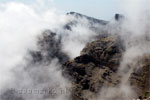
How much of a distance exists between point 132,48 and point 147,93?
4302 centimetres

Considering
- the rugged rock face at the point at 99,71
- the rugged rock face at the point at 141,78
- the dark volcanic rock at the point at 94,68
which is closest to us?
the rugged rock face at the point at 141,78

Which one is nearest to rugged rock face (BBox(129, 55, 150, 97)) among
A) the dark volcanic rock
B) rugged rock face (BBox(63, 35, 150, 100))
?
rugged rock face (BBox(63, 35, 150, 100))

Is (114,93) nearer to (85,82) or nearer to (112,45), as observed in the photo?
(85,82)

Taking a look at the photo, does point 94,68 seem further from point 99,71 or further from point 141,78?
point 141,78

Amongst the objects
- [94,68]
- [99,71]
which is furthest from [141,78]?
[94,68]

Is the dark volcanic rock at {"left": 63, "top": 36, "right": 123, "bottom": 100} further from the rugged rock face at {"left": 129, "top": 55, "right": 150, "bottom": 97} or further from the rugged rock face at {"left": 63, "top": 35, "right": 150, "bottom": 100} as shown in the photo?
the rugged rock face at {"left": 129, "top": 55, "right": 150, "bottom": 97}

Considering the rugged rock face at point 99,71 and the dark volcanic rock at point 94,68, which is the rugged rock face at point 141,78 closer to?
the rugged rock face at point 99,71

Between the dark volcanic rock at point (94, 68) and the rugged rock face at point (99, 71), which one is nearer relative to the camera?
the rugged rock face at point (99, 71)

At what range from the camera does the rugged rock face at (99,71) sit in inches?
6447

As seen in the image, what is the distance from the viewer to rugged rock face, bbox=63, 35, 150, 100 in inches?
6447

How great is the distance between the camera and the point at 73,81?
601 feet

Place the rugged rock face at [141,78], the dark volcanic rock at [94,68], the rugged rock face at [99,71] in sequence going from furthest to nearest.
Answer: the dark volcanic rock at [94,68], the rugged rock face at [99,71], the rugged rock face at [141,78]

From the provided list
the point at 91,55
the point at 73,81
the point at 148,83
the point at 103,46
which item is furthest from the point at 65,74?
the point at 148,83

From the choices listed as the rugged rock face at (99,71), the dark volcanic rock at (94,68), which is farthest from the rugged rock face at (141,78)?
the dark volcanic rock at (94,68)
